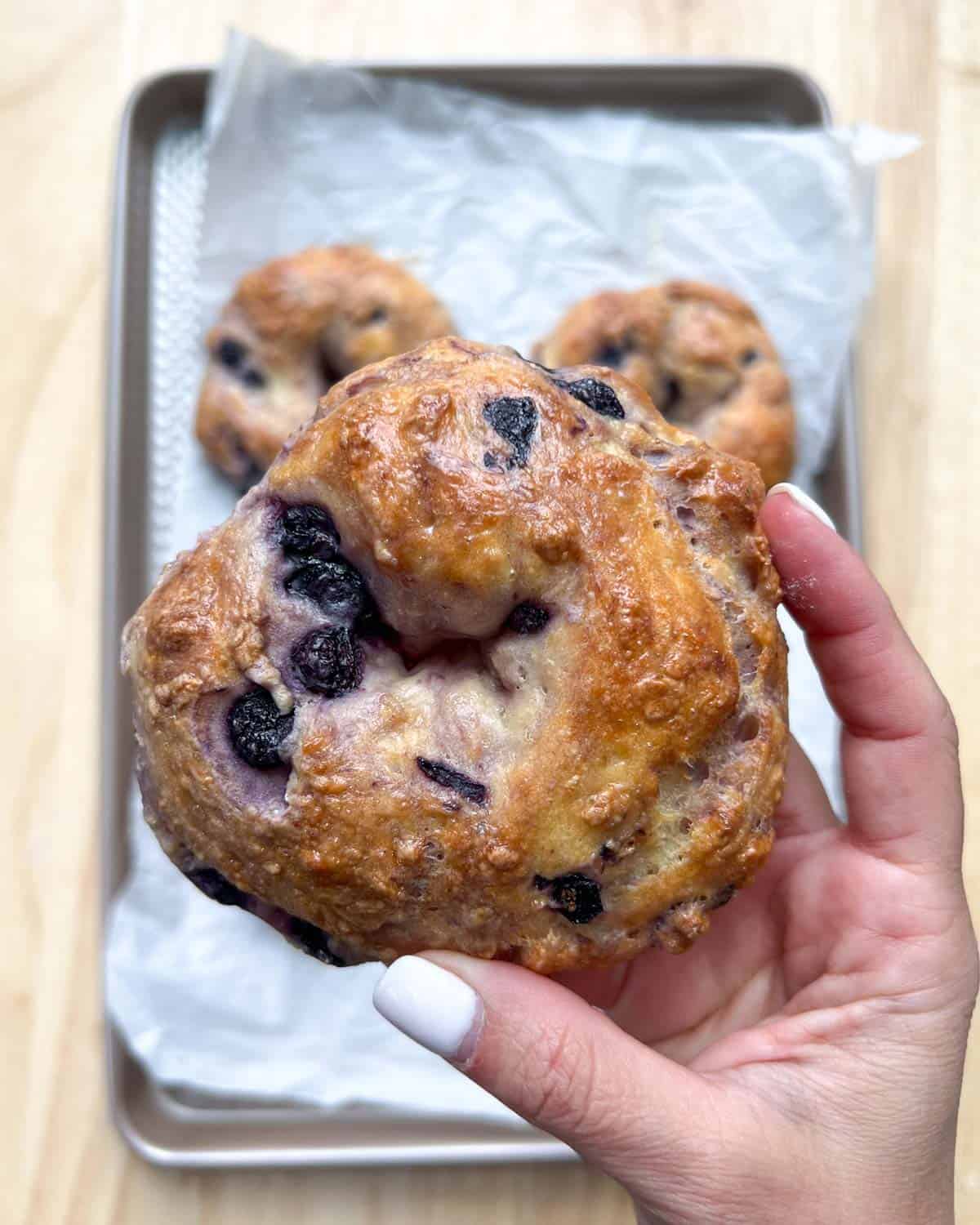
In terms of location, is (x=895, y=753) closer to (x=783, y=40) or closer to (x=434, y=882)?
(x=434, y=882)

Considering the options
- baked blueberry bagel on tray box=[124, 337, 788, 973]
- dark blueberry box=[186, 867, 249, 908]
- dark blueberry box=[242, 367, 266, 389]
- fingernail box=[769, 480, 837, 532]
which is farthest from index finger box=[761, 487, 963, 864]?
dark blueberry box=[242, 367, 266, 389]

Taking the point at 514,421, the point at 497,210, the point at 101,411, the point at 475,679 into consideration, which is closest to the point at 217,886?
the point at 475,679

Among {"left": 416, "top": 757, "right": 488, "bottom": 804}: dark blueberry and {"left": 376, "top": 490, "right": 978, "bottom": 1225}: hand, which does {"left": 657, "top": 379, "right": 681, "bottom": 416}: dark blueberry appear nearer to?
{"left": 376, "top": 490, "right": 978, "bottom": 1225}: hand

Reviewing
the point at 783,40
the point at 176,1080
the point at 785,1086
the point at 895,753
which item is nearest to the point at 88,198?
the point at 783,40

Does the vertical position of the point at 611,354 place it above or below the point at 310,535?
above

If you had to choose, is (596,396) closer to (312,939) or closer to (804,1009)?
(312,939)

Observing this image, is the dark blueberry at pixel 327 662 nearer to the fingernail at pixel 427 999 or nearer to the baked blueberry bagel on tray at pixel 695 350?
the fingernail at pixel 427 999
